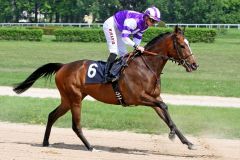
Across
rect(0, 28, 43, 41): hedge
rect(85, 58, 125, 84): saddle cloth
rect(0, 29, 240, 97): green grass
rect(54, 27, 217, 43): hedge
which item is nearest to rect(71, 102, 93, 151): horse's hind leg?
rect(85, 58, 125, 84): saddle cloth

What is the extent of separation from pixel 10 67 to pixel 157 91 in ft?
56.3

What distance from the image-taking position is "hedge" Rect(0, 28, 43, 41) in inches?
A: 1791

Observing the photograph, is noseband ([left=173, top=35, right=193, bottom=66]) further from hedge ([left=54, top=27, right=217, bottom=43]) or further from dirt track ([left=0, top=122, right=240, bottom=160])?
hedge ([left=54, top=27, right=217, bottom=43])

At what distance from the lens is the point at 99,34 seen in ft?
147

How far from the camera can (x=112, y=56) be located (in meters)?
9.73

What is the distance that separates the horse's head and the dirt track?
1388 millimetres

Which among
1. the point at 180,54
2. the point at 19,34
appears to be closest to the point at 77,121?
the point at 180,54

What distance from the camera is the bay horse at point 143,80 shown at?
9.27 meters

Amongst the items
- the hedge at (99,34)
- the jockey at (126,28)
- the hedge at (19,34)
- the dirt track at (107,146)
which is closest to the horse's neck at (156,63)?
the jockey at (126,28)

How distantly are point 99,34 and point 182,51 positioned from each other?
35.6 metres

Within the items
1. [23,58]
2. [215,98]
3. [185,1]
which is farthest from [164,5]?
[215,98]

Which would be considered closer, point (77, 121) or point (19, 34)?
point (77, 121)

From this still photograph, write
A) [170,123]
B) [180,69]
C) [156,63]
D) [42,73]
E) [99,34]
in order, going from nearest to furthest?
[170,123], [156,63], [42,73], [180,69], [99,34]

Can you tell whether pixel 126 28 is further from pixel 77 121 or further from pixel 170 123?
pixel 77 121
